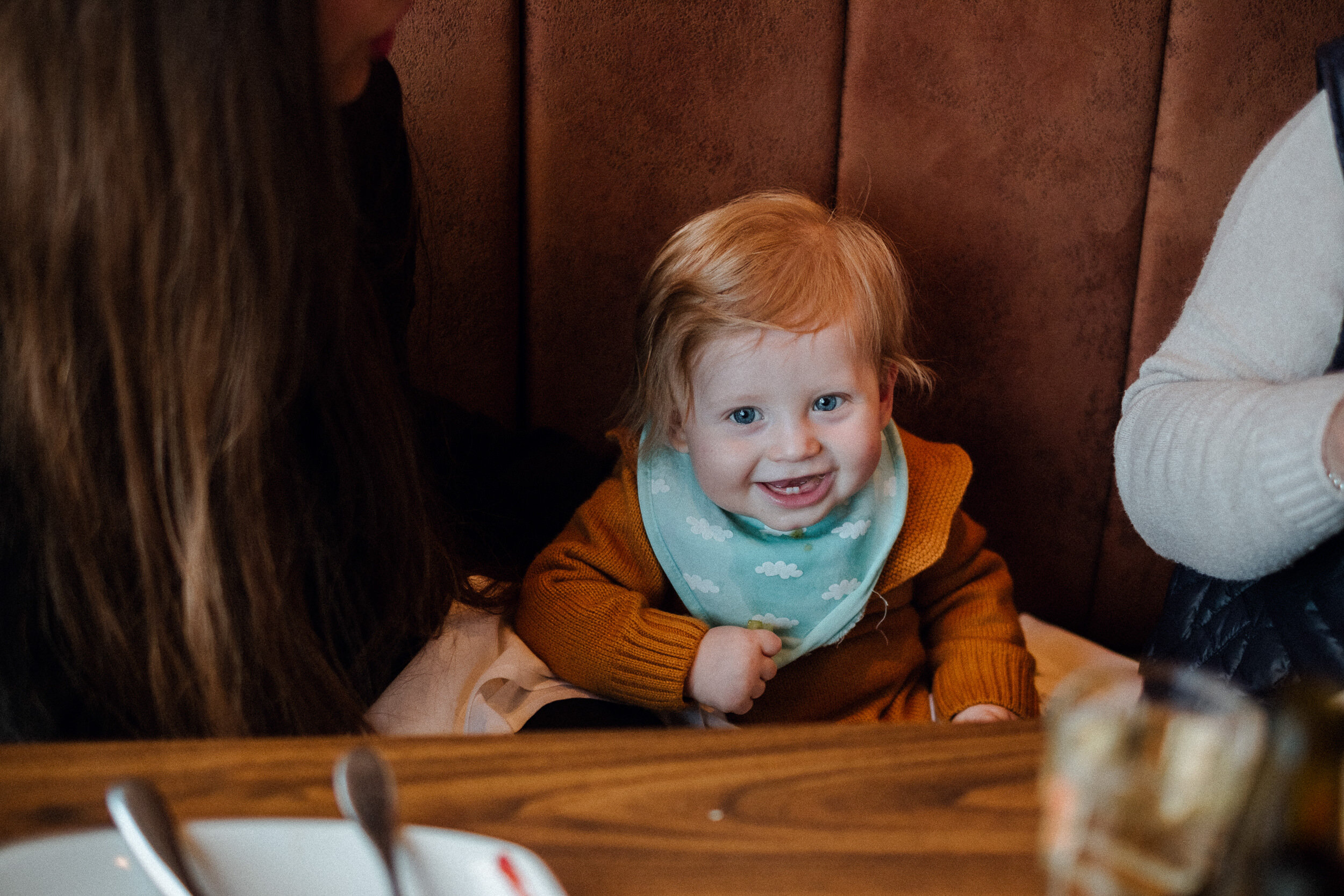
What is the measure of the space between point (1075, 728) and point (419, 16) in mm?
1055

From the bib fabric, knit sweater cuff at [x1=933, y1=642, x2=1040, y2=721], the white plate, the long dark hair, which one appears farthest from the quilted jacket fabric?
the long dark hair

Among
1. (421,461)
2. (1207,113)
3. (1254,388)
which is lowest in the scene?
(421,461)

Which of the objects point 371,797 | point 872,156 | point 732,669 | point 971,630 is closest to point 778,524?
point 732,669

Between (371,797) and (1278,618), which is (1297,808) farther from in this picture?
(1278,618)

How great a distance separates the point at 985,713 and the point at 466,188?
2.69 ft

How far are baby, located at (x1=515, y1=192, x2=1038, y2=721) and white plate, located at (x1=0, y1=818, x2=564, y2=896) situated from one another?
19.7 inches

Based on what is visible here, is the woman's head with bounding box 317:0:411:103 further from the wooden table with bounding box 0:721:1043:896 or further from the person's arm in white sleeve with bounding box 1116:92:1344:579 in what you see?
the person's arm in white sleeve with bounding box 1116:92:1344:579

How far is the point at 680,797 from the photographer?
493 millimetres

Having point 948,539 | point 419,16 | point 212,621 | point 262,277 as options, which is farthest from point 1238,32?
point 212,621

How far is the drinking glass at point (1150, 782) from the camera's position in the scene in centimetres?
32

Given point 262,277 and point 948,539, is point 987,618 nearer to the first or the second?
point 948,539

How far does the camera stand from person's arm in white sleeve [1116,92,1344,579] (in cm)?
76

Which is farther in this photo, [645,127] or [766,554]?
[645,127]

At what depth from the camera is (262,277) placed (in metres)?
0.67
